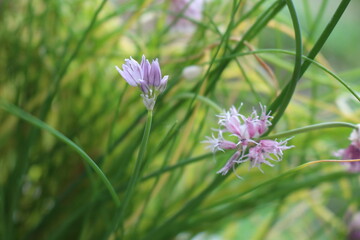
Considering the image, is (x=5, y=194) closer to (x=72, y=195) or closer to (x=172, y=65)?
(x=72, y=195)

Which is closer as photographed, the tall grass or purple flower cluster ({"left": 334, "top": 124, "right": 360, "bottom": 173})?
purple flower cluster ({"left": 334, "top": 124, "right": 360, "bottom": 173})

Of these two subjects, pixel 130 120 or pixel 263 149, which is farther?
pixel 130 120

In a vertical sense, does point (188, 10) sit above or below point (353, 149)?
above

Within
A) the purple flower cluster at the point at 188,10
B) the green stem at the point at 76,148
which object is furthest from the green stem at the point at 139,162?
the purple flower cluster at the point at 188,10

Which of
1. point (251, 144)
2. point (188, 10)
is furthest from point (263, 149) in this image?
point (188, 10)

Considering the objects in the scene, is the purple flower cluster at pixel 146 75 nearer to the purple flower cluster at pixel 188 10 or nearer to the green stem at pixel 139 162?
the green stem at pixel 139 162

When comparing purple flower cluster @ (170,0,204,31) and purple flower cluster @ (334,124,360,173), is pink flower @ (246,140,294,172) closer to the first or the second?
purple flower cluster @ (334,124,360,173)

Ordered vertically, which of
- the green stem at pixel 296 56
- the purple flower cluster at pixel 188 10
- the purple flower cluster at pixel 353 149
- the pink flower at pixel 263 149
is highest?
the purple flower cluster at pixel 188 10

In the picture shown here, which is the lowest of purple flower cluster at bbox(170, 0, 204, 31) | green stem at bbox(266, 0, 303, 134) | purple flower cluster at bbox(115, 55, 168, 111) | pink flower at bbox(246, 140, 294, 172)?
pink flower at bbox(246, 140, 294, 172)

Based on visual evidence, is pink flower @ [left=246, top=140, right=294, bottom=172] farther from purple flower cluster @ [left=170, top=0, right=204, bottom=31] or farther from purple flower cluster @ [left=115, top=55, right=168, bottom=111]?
purple flower cluster @ [left=170, top=0, right=204, bottom=31]

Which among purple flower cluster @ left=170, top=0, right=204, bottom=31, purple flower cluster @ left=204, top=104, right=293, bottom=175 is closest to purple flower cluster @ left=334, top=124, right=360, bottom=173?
purple flower cluster @ left=204, top=104, right=293, bottom=175

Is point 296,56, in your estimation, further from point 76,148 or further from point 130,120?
point 130,120

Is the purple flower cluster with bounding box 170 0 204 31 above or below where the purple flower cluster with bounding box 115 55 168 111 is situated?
above
